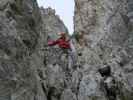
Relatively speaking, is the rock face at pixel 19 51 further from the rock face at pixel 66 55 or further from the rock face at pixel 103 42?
the rock face at pixel 103 42

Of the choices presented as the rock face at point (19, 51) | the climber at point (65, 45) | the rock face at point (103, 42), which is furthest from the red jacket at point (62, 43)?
the rock face at point (19, 51)

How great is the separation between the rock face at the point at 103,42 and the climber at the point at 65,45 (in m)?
0.59

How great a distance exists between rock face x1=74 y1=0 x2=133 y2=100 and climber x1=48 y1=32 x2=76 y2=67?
23.2 inches

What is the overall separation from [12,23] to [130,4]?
7772 millimetres

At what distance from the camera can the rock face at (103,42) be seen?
16.2m

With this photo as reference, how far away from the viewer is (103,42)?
20047 millimetres

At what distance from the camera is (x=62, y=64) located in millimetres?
21766

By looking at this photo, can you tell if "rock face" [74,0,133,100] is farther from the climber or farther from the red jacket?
the red jacket

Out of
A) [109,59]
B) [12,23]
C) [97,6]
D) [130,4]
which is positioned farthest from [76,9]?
[12,23]

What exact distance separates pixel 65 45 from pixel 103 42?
7.82 ft

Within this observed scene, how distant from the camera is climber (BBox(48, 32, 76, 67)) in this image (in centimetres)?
2041

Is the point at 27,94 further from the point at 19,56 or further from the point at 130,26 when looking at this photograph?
the point at 130,26

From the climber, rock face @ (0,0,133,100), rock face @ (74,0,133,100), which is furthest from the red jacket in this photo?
rock face @ (74,0,133,100)

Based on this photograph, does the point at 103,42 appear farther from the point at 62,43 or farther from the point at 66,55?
the point at 66,55
